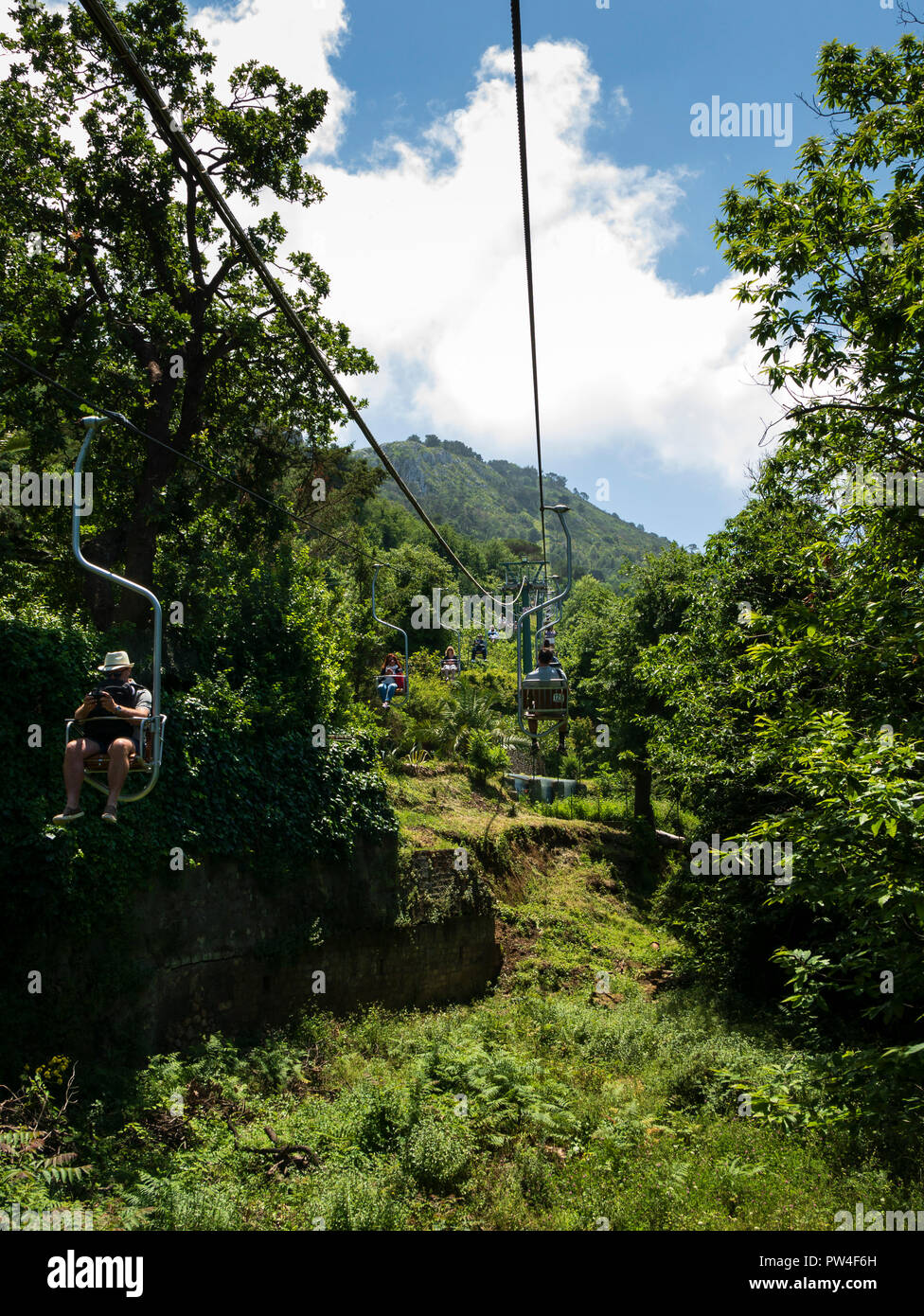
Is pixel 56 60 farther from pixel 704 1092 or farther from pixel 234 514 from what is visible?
pixel 704 1092

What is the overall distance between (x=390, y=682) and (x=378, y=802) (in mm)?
7961

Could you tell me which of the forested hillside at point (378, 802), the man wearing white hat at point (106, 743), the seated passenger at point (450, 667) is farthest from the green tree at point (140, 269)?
the seated passenger at point (450, 667)

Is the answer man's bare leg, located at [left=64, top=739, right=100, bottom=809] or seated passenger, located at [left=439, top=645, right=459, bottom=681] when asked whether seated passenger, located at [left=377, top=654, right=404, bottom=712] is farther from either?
man's bare leg, located at [left=64, top=739, right=100, bottom=809]

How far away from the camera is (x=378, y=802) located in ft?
53.8

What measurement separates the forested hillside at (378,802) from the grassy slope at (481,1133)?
0.06 meters

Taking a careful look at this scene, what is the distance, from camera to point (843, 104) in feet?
31.1

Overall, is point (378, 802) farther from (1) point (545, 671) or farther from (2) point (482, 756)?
(2) point (482, 756)

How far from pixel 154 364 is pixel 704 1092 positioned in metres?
16.3

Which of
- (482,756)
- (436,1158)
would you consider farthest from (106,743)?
(482,756)

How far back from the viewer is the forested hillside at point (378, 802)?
8.55 meters

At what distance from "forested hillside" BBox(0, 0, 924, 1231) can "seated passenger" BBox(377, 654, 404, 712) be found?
Answer: 7.0 inches

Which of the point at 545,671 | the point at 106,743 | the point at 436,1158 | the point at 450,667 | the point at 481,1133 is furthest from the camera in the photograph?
the point at 450,667

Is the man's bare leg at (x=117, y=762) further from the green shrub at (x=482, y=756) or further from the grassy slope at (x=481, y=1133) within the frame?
the green shrub at (x=482, y=756)

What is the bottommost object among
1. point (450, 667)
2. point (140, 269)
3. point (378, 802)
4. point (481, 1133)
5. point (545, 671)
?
point (481, 1133)
